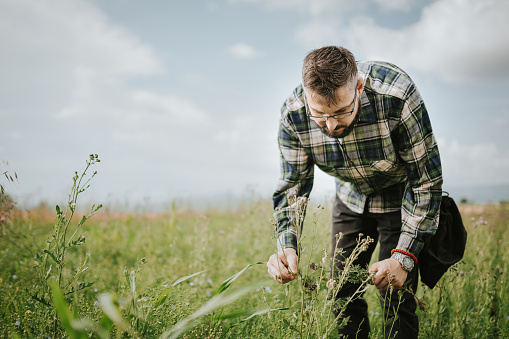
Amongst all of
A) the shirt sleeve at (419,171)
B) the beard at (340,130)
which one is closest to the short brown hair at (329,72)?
the beard at (340,130)

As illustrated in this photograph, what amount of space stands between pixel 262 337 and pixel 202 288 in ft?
3.42

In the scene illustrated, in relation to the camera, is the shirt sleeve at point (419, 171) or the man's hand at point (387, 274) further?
the shirt sleeve at point (419, 171)

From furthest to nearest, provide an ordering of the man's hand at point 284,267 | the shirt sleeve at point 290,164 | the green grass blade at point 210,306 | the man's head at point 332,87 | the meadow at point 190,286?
the shirt sleeve at point 290,164, the man's head at point 332,87, the man's hand at point 284,267, the meadow at point 190,286, the green grass blade at point 210,306

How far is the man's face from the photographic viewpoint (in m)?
1.84

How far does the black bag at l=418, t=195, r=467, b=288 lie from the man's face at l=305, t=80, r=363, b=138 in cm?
83

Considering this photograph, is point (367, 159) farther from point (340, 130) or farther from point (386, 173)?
point (340, 130)

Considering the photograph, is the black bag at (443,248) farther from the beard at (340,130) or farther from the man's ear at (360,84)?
the man's ear at (360,84)

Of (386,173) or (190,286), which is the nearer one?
(386,173)

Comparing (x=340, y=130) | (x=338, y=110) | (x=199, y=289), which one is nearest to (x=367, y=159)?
(x=340, y=130)

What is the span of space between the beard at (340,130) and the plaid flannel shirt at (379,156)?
2.9 inches

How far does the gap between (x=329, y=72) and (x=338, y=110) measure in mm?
210

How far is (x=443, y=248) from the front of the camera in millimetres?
2119

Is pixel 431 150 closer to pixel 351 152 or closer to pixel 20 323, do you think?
pixel 351 152

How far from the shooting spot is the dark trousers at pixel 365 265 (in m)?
Answer: 2.05
